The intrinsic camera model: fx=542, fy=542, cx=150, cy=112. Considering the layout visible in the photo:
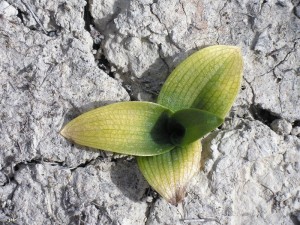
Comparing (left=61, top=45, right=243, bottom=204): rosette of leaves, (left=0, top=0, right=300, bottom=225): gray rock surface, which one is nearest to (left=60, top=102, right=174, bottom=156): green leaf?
(left=61, top=45, right=243, bottom=204): rosette of leaves

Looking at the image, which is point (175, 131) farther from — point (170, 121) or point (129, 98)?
point (129, 98)

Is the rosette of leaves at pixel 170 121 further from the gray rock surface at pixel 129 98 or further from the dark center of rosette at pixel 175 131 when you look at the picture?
the gray rock surface at pixel 129 98

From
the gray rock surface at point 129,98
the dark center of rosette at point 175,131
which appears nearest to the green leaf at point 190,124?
the dark center of rosette at point 175,131

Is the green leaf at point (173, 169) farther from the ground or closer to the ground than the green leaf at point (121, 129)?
closer to the ground

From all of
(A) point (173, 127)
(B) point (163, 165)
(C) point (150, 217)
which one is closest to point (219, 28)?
(A) point (173, 127)

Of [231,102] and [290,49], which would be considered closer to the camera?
[231,102]

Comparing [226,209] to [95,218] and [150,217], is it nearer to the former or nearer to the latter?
[150,217]

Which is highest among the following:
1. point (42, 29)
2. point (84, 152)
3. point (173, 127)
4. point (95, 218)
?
point (42, 29)
